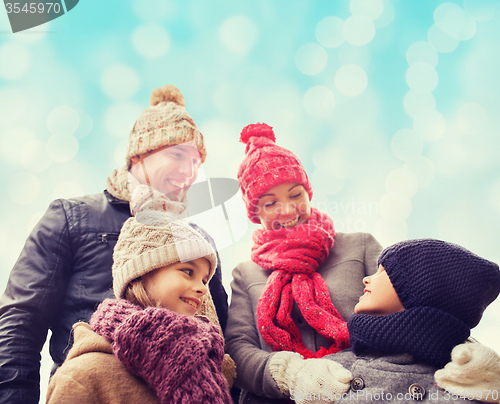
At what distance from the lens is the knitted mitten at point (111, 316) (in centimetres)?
95

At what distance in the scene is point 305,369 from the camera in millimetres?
1075

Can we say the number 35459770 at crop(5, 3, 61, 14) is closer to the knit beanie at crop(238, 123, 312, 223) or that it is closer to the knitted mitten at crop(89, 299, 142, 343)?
the knit beanie at crop(238, 123, 312, 223)

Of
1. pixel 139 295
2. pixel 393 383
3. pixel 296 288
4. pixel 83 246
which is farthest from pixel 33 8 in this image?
pixel 393 383

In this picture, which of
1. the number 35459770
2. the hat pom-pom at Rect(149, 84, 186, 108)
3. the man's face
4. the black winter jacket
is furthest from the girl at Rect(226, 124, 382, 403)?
the number 35459770

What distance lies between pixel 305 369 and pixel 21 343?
35.6 inches

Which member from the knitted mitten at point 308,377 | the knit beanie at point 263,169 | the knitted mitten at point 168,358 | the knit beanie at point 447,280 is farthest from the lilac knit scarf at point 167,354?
the knit beanie at point 263,169

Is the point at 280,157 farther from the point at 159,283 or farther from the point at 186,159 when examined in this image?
the point at 159,283

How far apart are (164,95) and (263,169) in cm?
64

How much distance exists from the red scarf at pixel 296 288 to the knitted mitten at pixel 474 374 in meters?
0.37

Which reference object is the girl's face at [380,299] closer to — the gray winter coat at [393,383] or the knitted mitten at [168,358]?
the gray winter coat at [393,383]

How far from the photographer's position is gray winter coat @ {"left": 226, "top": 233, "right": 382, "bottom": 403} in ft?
3.91

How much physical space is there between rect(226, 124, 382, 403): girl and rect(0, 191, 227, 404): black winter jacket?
568 mm

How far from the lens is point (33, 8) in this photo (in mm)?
1455

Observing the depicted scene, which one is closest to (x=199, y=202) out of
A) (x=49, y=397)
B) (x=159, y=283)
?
(x=159, y=283)
